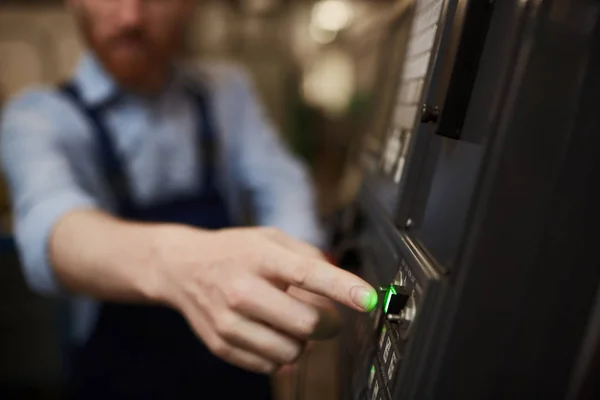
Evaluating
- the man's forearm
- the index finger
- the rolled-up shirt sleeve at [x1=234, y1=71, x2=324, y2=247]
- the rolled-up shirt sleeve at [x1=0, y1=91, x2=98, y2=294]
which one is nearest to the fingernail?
the index finger

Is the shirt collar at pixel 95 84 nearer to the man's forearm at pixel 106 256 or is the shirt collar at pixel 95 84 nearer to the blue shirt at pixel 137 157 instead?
the blue shirt at pixel 137 157

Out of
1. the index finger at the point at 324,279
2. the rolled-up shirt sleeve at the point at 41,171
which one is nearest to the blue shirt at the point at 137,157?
the rolled-up shirt sleeve at the point at 41,171

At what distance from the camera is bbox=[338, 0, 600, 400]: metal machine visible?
217 mm

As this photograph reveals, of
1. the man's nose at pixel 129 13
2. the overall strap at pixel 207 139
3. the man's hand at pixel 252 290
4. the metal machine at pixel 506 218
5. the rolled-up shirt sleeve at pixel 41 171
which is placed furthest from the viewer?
the overall strap at pixel 207 139

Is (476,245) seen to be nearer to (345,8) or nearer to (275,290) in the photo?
(275,290)

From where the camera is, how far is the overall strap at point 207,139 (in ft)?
2.72

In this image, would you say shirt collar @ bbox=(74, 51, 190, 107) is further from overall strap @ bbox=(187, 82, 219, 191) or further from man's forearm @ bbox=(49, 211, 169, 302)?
man's forearm @ bbox=(49, 211, 169, 302)

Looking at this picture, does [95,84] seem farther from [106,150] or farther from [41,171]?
[41,171]

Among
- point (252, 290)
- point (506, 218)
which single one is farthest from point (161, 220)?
point (506, 218)

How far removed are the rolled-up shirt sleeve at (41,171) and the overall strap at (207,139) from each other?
185 mm

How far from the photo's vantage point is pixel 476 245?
0.23 metres

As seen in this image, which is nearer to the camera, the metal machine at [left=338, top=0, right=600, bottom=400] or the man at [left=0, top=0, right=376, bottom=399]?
the metal machine at [left=338, top=0, right=600, bottom=400]

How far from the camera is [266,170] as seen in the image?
88 cm

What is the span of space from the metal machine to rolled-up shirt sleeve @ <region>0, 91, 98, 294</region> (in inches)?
13.8
